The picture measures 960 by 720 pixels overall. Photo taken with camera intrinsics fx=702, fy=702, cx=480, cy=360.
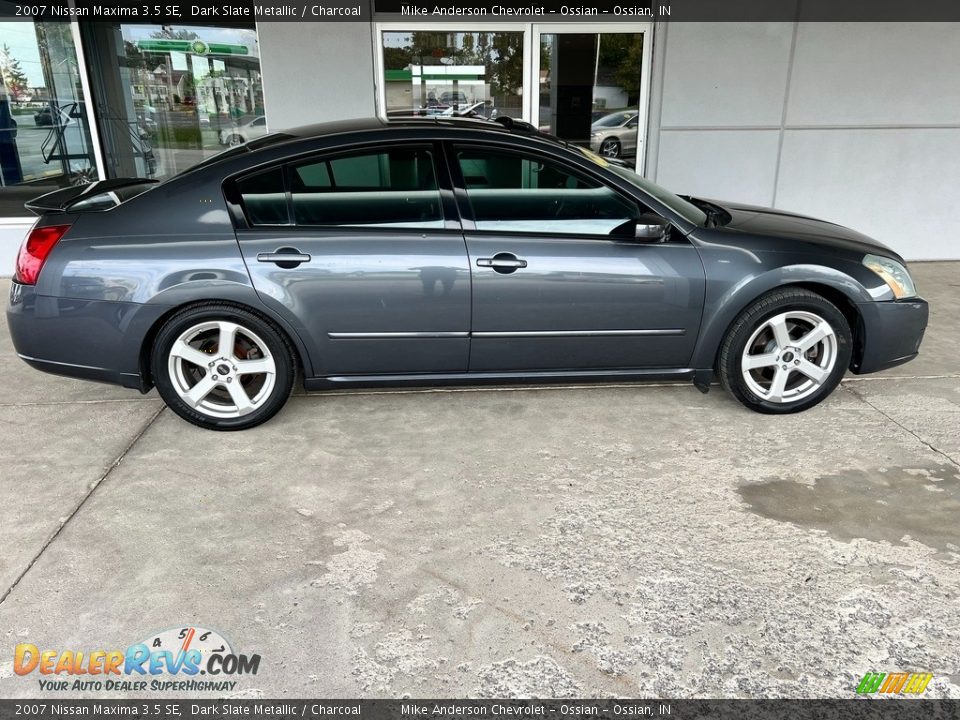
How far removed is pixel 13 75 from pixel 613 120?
19.9 feet

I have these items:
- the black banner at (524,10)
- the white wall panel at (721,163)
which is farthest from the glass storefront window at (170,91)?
the white wall panel at (721,163)

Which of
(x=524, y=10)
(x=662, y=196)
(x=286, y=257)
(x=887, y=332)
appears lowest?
(x=887, y=332)

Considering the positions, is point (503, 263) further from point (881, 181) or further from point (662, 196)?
point (881, 181)

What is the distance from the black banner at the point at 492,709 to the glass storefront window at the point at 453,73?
5938mm

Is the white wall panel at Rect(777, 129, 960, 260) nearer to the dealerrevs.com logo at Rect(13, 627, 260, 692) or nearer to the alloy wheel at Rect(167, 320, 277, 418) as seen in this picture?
the alloy wheel at Rect(167, 320, 277, 418)

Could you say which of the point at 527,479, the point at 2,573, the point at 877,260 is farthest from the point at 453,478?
the point at 877,260

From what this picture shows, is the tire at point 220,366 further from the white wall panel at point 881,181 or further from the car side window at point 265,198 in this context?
the white wall panel at point 881,181

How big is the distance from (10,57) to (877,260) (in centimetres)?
787

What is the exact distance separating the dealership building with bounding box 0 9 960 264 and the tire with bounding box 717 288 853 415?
3.72 metres

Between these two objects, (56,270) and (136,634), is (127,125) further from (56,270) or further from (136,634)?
(136,634)

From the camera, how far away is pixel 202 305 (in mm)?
3561

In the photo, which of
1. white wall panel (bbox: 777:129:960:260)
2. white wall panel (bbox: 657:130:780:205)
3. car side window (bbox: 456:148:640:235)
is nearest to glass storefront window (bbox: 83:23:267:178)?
white wall panel (bbox: 657:130:780:205)

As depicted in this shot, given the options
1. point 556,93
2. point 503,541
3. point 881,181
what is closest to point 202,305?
point 503,541

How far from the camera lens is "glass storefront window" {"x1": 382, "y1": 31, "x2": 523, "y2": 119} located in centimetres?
691
